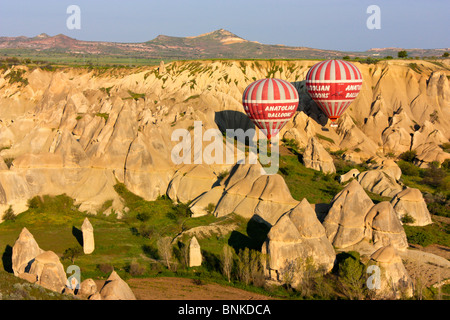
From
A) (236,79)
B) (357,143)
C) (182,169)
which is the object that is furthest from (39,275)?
(236,79)

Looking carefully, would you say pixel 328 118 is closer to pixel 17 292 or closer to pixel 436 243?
pixel 436 243

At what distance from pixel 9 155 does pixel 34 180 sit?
299 inches

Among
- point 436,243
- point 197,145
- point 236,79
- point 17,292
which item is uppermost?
point 236,79

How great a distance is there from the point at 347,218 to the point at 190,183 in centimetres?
1531

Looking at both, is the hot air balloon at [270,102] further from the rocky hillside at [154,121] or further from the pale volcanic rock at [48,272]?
the pale volcanic rock at [48,272]

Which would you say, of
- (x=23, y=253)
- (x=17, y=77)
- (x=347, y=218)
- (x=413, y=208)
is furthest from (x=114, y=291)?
(x=17, y=77)

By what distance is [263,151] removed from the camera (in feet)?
193

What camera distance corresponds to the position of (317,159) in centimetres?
5697

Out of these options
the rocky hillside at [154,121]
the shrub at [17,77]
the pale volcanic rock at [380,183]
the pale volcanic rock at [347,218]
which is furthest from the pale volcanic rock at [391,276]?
the shrub at [17,77]

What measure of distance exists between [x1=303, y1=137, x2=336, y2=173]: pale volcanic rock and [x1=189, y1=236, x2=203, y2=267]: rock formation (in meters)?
24.7

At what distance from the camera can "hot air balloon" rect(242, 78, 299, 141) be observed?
2218 inches

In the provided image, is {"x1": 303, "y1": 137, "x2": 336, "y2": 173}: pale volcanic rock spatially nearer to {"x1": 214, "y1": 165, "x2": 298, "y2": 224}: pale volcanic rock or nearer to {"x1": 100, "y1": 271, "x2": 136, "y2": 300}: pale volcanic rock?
{"x1": 214, "y1": 165, "x2": 298, "y2": 224}: pale volcanic rock

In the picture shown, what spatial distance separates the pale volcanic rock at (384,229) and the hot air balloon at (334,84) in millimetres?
28090

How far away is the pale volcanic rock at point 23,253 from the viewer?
32094mm
